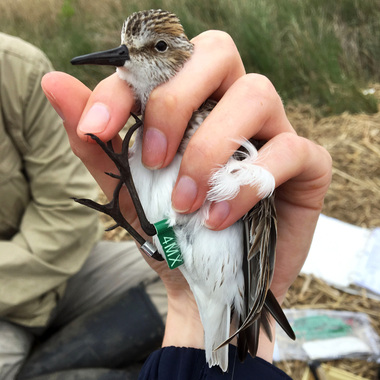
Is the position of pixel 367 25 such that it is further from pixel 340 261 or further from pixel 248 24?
pixel 340 261

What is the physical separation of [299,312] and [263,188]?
7.26ft

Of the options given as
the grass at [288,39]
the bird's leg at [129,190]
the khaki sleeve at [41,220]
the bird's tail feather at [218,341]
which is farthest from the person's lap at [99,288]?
the grass at [288,39]

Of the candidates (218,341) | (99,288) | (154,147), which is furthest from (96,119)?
(99,288)

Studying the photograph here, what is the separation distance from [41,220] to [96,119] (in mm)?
1761

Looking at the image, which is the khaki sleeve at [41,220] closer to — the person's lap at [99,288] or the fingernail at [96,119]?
the person's lap at [99,288]

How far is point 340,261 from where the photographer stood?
3643mm

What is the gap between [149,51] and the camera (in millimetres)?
1693

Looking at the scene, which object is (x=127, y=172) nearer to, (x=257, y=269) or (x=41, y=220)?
(x=257, y=269)

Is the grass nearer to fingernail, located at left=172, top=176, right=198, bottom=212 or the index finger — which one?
the index finger

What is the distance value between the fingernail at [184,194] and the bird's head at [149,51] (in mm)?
384

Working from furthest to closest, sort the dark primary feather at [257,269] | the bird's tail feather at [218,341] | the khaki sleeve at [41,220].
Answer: the khaki sleeve at [41,220] → the bird's tail feather at [218,341] → the dark primary feather at [257,269]

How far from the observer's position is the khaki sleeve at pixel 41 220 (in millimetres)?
2756

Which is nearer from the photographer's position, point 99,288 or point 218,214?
point 218,214

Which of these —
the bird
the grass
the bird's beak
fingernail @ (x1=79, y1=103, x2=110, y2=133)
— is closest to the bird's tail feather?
the bird
